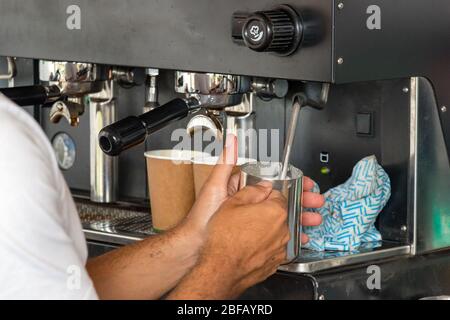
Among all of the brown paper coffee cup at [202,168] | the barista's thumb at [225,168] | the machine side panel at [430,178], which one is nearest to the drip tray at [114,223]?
the brown paper coffee cup at [202,168]

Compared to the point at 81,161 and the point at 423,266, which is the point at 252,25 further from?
the point at 81,161

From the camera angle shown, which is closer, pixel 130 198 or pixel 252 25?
pixel 252 25

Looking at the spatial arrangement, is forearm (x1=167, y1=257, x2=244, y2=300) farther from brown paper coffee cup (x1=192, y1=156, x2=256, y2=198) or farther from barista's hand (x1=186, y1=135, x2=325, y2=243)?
brown paper coffee cup (x1=192, y1=156, x2=256, y2=198)

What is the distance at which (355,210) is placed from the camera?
1559mm

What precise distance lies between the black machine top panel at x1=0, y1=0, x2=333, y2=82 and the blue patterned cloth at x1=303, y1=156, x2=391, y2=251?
0.26m

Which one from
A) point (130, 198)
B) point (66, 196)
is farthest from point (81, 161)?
point (66, 196)

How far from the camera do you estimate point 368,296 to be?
4.95 feet

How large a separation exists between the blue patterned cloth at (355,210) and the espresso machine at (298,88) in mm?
32

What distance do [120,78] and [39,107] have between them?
31cm

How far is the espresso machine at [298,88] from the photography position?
4.49 feet

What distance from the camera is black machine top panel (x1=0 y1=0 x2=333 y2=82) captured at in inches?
53.4

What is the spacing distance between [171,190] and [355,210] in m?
0.35

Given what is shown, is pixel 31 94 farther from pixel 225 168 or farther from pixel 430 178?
pixel 430 178

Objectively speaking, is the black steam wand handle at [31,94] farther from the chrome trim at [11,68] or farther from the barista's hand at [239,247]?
the barista's hand at [239,247]
